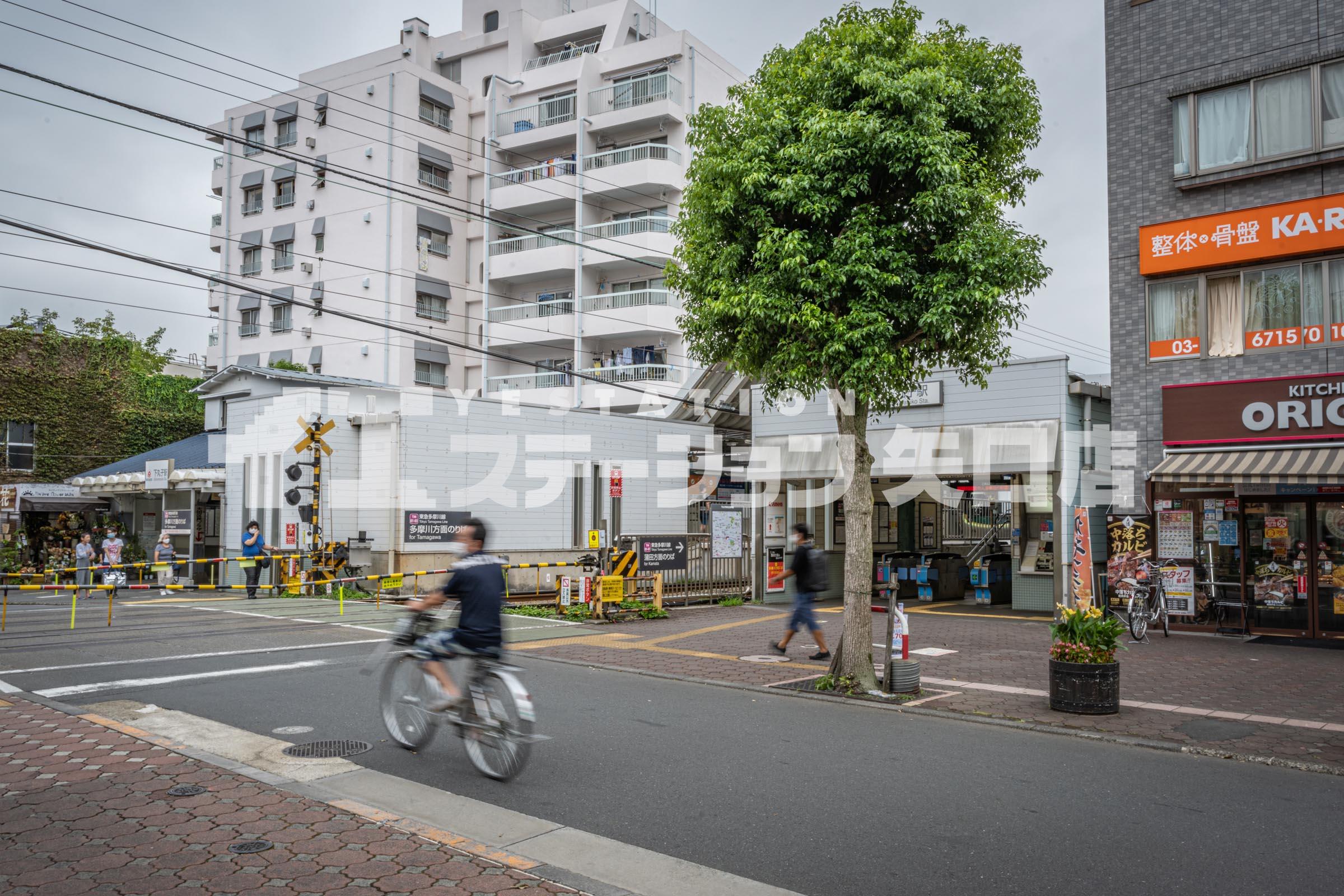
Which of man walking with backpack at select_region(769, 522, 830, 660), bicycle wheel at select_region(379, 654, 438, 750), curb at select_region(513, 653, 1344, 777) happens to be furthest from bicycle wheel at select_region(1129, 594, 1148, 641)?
bicycle wheel at select_region(379, 654, 438, 750)

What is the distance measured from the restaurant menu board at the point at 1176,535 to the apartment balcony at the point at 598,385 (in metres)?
19.6

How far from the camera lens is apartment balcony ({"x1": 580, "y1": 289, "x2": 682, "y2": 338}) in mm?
37875

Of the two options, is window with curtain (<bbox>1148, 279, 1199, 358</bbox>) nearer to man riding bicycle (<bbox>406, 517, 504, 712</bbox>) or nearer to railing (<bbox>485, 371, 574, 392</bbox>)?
man riding bicycle (<bbox>406, 517, 504, 712</bbox>)

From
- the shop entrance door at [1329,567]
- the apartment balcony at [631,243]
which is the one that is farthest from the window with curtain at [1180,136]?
the apartment balcony at [631,243]

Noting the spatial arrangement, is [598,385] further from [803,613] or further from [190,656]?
[190,656]

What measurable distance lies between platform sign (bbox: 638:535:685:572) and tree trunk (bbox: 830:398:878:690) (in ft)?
28.0

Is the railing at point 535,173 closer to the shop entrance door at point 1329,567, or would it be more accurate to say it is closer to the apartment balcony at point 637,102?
the apartment balcony at point 637,102

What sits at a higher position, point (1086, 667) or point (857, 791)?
point (1086, 667)

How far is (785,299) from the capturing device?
10.7 meters

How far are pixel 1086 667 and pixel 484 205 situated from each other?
109 feet

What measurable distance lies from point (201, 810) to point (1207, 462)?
15067 millimetres

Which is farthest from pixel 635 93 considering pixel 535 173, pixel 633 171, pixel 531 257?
pixel 531 257

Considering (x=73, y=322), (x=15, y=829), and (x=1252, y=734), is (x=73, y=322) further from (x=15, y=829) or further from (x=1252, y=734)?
(x=1252, y=734)

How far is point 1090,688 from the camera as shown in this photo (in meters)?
9.41
